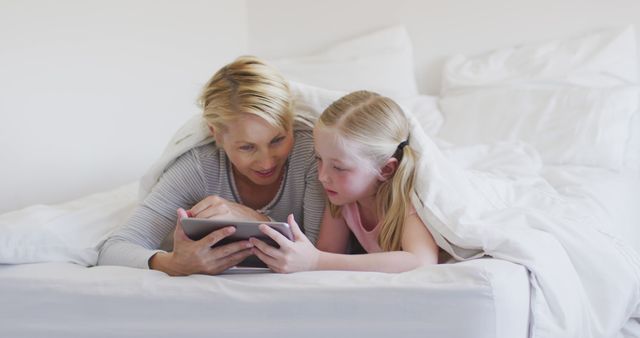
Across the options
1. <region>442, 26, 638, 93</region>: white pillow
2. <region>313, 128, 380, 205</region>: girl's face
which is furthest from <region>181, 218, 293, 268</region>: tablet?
<region>442, 26, 638, 93</region>: white pillow

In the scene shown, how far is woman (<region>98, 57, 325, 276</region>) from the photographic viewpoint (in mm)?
1688

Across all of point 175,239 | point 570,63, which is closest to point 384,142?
point 175,239

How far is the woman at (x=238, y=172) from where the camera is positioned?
66.5 inches

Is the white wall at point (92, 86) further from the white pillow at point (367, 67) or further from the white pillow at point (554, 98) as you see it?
the white pillow at point (554, 98)

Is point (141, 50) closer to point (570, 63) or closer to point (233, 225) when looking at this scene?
point (570, 63)

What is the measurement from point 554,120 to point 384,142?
1.32m

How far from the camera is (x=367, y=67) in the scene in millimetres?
3244

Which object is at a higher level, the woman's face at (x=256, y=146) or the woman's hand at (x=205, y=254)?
the woman's face at (x=256, y=146)

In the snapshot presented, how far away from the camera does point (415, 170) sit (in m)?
1.64

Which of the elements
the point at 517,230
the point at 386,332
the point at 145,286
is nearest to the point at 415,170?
the point at 517,230

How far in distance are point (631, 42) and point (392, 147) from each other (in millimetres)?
1642

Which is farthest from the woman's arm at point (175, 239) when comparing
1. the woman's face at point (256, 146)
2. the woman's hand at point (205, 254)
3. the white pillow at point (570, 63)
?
the white pillow at point (570, 63)

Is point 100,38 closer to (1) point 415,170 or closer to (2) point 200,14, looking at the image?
(2) point 200,14

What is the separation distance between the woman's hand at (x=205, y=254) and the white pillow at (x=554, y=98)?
1.52 m
